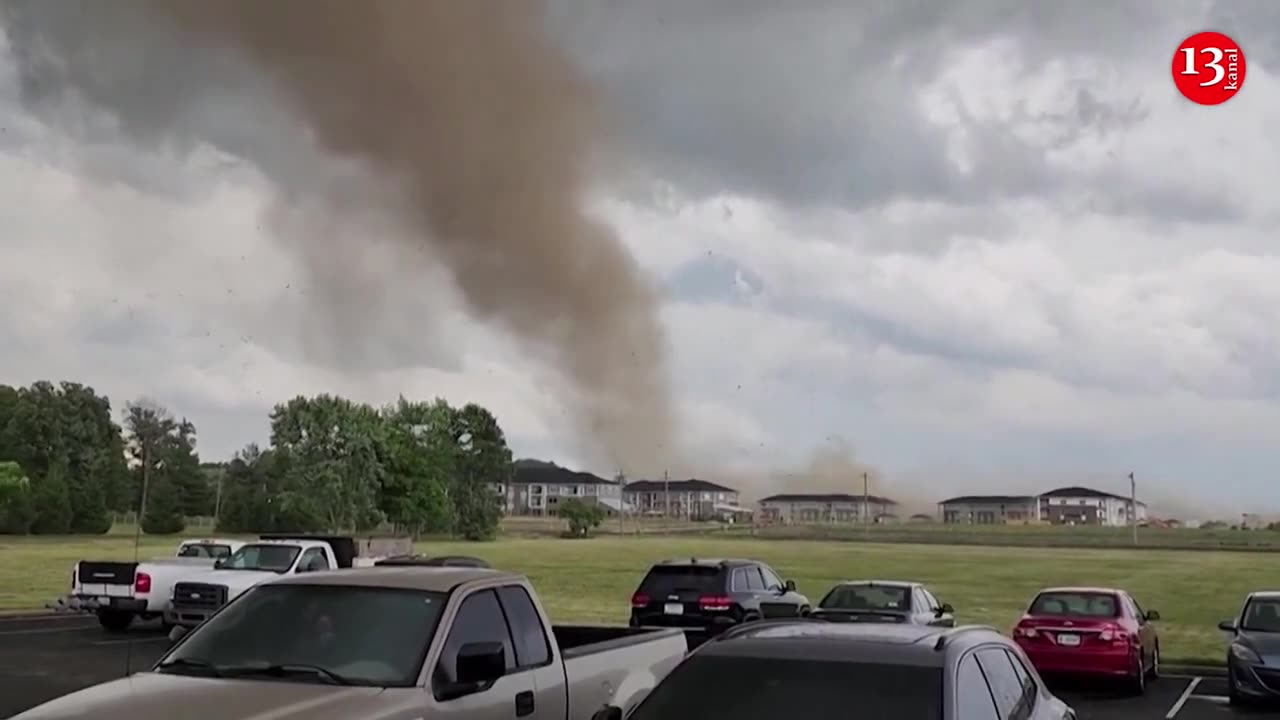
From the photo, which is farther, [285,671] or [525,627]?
[525,627]

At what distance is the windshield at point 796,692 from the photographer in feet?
17.7

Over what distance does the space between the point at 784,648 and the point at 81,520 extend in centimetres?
8014

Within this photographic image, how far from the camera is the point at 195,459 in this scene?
96125 millimetres

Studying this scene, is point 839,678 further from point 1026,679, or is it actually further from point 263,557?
point 263,557

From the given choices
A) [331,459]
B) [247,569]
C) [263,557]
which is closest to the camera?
[247,569]

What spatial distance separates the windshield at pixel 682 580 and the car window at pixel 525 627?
43.7 feet

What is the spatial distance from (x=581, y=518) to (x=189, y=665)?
9799cm

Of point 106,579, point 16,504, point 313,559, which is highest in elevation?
point 16,504

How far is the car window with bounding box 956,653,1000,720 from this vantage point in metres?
5.55

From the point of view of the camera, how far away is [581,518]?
104 metres

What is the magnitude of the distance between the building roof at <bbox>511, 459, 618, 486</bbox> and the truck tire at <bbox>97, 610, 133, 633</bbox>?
140670 mm

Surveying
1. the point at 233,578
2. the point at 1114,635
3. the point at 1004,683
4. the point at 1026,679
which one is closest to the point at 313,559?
the point at 233,578

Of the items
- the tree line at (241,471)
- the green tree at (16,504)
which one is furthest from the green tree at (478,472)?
the green tree at (16,504)

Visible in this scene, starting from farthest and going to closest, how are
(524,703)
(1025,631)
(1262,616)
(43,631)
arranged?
(43,631), (1025,631), (1262,616), (524,703)
